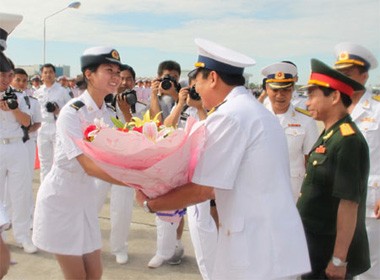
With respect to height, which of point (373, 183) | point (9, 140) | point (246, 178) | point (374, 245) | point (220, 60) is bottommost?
point (9, 140)

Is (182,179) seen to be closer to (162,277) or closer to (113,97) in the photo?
(162,277)

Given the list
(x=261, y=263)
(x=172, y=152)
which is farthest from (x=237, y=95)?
(x=261, y=263)

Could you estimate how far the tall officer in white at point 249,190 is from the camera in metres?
1.61

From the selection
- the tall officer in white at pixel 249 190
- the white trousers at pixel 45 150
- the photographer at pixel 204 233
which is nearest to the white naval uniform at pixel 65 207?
the photographer at pixel 204 233

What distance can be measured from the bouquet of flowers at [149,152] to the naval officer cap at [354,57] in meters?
1.68

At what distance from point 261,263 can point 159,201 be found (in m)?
0.50

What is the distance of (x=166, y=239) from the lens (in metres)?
3.88

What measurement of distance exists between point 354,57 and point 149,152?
6.43ft

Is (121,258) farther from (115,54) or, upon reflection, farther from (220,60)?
(220,60)

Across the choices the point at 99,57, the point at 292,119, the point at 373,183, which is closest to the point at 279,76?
the point at 292,119

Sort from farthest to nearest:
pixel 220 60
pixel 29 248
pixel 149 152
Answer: pixel 29 248
pixel 220 60
pixel 149 152

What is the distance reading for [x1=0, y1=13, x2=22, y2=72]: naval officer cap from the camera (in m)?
2.28

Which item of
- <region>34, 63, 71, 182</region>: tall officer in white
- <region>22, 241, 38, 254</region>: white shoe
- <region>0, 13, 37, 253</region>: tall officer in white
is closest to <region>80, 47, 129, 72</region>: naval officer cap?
<region>0, 13, 37, 253</region>: tall officer in white

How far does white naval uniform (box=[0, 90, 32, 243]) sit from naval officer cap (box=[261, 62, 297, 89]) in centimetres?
266
